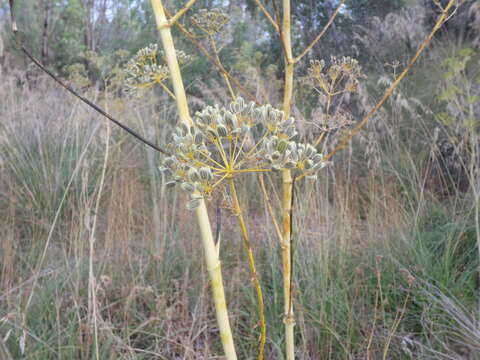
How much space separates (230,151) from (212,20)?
726mm

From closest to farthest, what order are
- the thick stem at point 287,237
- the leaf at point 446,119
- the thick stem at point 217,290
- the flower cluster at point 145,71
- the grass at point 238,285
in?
the thick stem at point 217,290 → the thick stem at point 287,237 → the flower cluster at point 145,71 → the grass at point 238,285 → the leaf at point 446,119

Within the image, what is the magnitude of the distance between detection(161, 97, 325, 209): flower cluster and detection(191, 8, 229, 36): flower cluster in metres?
0.57

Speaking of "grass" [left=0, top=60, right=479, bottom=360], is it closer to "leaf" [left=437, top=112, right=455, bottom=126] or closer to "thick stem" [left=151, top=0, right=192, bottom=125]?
"leaf" [left=437, top=112, right=455, bottom=126]

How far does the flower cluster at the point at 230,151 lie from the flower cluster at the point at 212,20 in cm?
57

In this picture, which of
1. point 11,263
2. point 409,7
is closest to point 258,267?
point 11,263

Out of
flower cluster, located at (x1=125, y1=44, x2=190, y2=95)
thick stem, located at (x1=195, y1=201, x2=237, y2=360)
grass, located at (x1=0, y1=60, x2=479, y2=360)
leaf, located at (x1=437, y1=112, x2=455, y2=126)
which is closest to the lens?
thick stem, located at (x1=195, y1=201, x2=237, y2=360)

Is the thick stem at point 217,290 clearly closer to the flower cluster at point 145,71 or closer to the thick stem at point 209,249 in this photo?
the thick stem at point 209,249

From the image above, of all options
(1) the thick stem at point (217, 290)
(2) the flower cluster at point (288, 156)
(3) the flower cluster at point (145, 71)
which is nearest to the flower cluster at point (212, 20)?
(3) the flower cluster at point (145, 71)

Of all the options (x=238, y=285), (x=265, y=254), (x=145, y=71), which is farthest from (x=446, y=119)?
(x=145, y=71)

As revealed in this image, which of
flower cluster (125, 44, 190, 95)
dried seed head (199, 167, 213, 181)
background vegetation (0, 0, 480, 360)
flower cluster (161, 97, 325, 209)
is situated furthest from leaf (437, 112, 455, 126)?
dried seed head (199, 167, 213, 181)

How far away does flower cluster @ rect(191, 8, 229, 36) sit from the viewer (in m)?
1.32

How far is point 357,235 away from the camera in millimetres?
2934

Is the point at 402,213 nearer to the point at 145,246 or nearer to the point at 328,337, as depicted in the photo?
the point at 328,337

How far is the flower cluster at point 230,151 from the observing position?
743 mm
